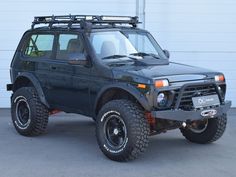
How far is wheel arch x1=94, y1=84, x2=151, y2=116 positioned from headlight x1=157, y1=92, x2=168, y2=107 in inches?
6.4

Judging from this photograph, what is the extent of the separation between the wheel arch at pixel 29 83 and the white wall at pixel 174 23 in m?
2.94

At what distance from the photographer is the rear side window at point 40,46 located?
809cm

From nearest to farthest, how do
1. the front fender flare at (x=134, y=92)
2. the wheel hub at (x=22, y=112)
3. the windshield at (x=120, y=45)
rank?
the front fender flare at (x=134, y=92) < the windshield at (x=120, y=45) < the wheel hub at (x=22, y=112)

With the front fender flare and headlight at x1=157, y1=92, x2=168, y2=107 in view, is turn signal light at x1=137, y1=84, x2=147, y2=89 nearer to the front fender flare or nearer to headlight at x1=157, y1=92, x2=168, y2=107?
the front fender flare

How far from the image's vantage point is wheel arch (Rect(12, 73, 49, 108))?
809cm

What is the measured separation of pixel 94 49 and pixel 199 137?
2.15 meters

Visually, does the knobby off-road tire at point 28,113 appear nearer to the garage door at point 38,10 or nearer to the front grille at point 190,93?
the front grille at point 190,93

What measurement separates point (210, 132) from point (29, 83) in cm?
315

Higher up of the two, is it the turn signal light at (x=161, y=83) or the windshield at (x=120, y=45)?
the windshield at (x=120, y=45)

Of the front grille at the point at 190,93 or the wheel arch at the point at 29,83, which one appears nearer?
the front grille at the point at 190,93

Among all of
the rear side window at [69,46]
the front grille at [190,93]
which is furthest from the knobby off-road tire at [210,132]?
the rear side window at [69,46]

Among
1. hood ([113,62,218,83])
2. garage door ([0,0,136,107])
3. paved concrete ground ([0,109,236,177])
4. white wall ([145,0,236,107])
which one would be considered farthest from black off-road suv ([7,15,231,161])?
white wall ([145,0,236,107])

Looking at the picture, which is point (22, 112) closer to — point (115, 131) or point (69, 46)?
point (69, 46)

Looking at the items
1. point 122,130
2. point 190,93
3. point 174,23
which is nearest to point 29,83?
point 122,130
